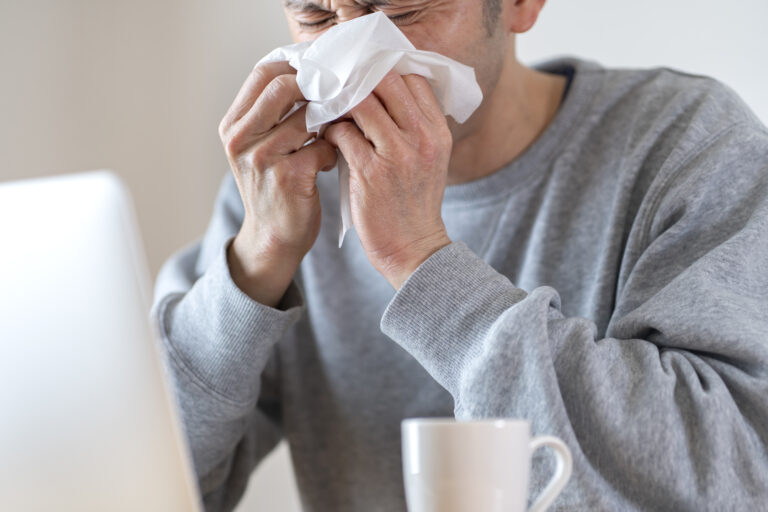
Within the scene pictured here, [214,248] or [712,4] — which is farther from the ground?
[712,4]

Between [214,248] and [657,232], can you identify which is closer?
[657,232]

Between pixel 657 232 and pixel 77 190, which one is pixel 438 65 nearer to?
pixel 657 232

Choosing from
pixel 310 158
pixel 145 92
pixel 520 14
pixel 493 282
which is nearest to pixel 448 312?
pixel 493 282

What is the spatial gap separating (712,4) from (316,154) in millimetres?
894

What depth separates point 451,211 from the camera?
1.17 meters

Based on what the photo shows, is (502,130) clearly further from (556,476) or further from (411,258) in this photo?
(556,476)

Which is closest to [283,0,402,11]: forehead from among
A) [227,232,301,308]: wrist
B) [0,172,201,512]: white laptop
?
[227,232,301,308]: wrist

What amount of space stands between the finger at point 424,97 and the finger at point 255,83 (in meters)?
0.15

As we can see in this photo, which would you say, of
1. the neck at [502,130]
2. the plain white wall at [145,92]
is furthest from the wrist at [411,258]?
the plain white wall at [145,92]

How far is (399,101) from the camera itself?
0.86m

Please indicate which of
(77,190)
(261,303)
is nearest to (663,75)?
(261,303)

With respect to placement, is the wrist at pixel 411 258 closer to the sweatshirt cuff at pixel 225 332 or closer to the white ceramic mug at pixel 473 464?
the sweatshirt cuff at pixel 225 332

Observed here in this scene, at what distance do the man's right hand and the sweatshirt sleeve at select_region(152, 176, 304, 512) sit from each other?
1.7 inches

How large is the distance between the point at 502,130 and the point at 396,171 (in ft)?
1.18
